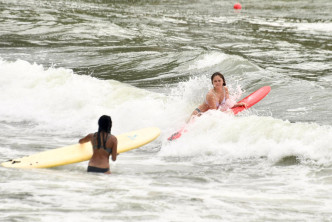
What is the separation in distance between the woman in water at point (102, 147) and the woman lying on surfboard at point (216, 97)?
124 inches

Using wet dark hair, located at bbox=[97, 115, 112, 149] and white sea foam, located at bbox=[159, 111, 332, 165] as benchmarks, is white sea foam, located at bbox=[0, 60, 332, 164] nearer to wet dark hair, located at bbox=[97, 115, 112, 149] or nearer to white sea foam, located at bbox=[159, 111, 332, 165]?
white sea foam, located at bbox=[159, 111, 332, 165]

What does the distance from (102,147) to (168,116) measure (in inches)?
152

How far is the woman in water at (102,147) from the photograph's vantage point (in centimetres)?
741

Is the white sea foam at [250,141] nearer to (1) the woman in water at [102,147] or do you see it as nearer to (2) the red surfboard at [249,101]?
(2) the red surfboard at [249,101]

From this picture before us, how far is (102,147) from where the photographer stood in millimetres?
7496

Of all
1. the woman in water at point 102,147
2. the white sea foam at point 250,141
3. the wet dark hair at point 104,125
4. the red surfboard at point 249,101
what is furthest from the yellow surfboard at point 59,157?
the red surfboard at point 249,101

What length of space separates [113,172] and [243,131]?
8.52 ft

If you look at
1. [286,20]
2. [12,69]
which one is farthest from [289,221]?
[286,20]

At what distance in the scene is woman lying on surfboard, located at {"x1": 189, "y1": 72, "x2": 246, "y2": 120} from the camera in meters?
10.4

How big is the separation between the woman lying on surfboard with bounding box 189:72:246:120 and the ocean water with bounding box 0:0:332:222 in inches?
10.3

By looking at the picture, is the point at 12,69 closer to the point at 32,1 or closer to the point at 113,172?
the point at 113,172

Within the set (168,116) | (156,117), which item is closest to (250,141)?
(168,116)

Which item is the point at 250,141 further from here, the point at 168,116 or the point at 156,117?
the point at 156,117

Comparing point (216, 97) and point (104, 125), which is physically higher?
point (216, 97)
